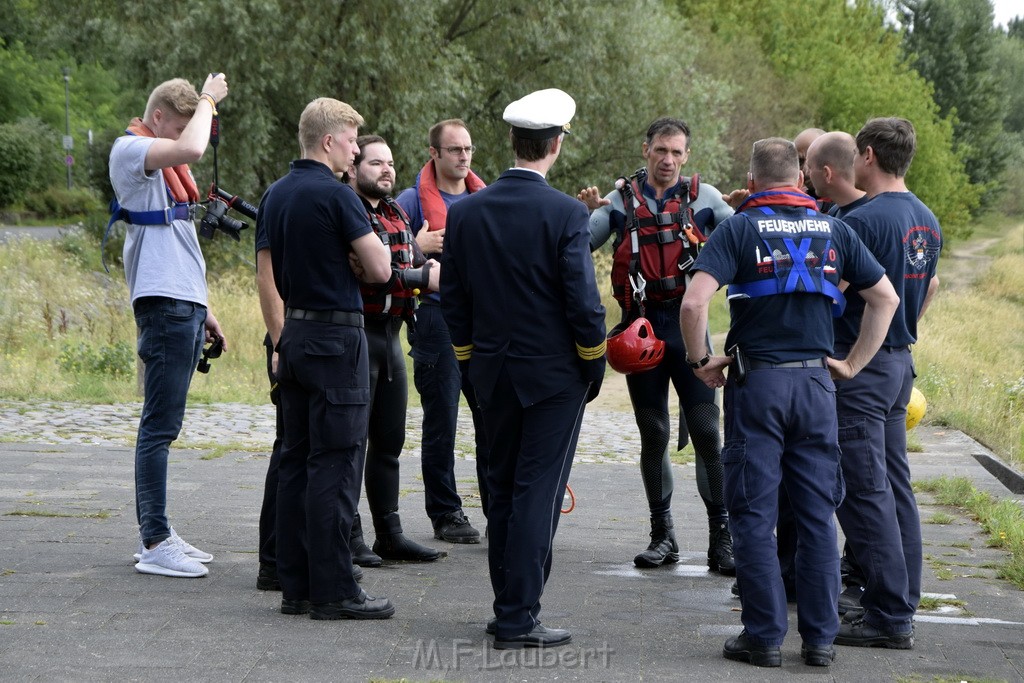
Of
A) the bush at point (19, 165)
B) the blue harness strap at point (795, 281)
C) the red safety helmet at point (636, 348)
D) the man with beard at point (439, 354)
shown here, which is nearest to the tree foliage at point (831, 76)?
the bush at point (19, 165)

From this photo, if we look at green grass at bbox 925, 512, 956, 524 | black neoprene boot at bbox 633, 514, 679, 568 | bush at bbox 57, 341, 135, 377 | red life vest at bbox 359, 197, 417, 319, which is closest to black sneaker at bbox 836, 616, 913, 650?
black neoprene boot at bbox 633, 514, 679, 568

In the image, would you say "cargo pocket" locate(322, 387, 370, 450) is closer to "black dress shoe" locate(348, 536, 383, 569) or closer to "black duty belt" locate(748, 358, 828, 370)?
"black dress shoe" locate(348, 536, 383, 569)

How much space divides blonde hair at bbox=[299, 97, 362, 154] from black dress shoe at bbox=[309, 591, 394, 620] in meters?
1.87

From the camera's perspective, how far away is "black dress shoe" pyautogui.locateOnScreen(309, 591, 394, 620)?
4.92 metres

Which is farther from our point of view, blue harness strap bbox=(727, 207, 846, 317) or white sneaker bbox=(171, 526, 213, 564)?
white sneaker bbox=(171, 526, 213, 564)

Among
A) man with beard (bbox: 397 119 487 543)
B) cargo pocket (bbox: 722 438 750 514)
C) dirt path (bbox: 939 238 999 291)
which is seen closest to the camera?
cargo pocket (bbox: 722 438 750 514)

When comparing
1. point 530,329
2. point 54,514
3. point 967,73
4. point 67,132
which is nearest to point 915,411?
point 530,329

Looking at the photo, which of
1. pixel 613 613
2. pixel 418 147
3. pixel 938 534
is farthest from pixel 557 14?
pixel 613 613

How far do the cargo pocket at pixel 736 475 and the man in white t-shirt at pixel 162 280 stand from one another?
8.10 ft

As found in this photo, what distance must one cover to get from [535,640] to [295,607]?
107cm

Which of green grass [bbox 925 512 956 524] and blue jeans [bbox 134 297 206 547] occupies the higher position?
blue jeans [bbox 134 297 206 547]

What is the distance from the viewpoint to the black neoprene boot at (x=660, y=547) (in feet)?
19.8

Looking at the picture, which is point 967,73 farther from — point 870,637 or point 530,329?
point 530,329

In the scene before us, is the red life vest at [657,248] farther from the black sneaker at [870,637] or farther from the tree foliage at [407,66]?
the tree foliage at [407,66]
